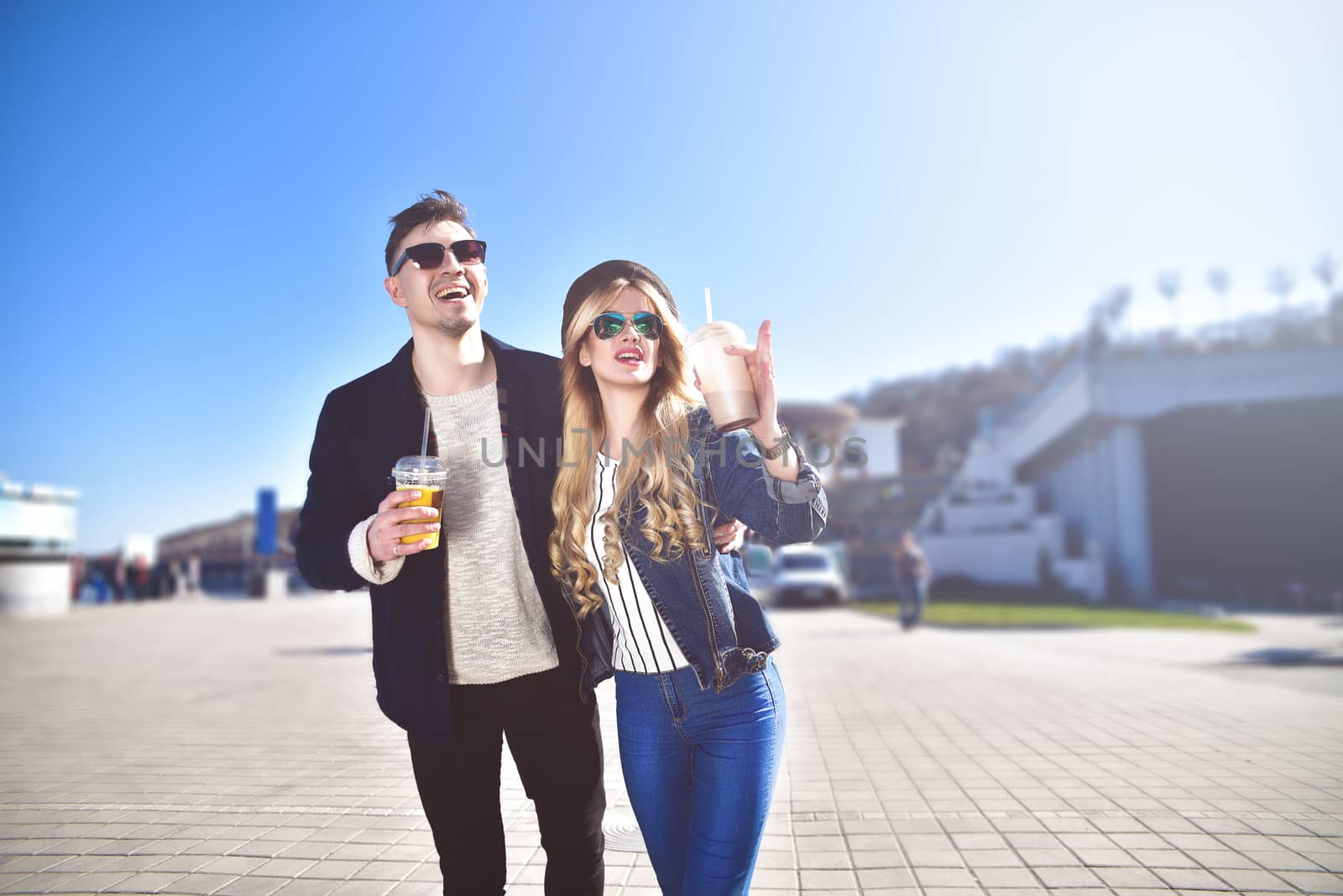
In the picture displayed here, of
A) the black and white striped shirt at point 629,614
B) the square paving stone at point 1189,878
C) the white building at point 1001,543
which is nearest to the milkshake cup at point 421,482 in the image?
the black and white striped shirt at point 629,614

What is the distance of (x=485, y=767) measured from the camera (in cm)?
243

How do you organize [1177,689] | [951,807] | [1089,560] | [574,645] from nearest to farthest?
[574,645], [951,807], [1177,689], [1089,560]

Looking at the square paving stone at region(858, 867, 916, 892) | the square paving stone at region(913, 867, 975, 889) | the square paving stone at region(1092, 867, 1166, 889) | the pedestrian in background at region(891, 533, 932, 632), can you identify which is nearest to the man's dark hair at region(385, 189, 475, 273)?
the square paving stone at region(858, 867, 916, 892)

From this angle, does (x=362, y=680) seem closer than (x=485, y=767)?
No

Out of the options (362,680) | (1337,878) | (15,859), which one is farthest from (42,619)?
(1337,878)

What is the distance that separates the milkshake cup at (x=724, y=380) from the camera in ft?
6.96

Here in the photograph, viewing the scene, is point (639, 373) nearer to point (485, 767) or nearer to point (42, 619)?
point (485, 767)

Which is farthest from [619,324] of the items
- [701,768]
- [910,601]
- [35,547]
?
[35,547]

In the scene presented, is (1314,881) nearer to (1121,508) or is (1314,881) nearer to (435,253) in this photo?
(435,253)

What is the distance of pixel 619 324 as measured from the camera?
234 cm

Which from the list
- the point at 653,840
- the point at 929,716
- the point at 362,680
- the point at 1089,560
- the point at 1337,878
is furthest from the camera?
the point at 1089,560

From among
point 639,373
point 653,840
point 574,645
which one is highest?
point 639,373

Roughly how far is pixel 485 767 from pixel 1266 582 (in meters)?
38.9

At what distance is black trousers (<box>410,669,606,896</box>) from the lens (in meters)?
2.36
